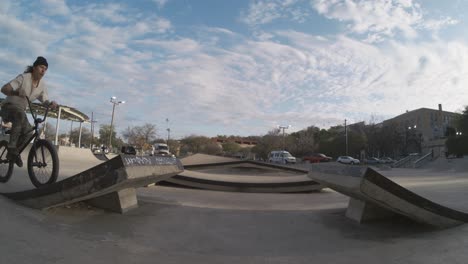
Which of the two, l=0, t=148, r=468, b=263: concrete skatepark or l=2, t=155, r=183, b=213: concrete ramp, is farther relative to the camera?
l=2, t=155, r=183, b=213: concrete ramp

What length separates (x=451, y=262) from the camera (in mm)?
2539

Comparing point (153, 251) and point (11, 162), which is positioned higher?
point (11, 162)

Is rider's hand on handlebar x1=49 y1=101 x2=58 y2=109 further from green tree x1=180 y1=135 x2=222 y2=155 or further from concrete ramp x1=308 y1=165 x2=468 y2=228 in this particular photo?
green tree x1=180 y1=135 x2=222 y2=155

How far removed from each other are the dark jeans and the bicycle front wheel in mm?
185

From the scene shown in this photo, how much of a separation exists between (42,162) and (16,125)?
0.59 metres

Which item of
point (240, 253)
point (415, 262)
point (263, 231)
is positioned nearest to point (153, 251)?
point (240, 253)

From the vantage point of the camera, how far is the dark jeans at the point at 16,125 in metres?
3.87

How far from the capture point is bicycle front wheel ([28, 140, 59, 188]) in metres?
3.93

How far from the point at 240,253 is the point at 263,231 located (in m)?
0.89

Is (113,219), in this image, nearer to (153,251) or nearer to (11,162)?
(153,251)

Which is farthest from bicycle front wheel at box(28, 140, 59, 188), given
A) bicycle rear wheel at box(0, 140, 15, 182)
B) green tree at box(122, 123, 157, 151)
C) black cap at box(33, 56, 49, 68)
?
green tree at box(122, 123, 157, 151)

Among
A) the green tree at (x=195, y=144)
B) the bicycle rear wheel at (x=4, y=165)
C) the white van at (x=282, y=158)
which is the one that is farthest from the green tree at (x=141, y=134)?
the bicycle rear wheel at (x=4, y=165)

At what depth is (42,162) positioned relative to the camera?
13.3 ft

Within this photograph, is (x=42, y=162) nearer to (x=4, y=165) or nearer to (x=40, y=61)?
(x=4, y=165)
